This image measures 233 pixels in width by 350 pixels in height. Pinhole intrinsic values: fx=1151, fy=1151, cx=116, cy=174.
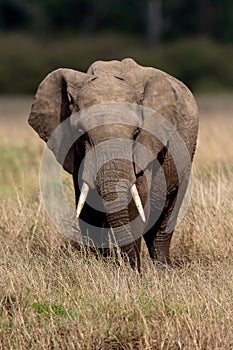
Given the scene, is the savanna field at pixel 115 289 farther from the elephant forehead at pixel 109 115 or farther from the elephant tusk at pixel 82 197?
the elephant forehead at pixel 109 115

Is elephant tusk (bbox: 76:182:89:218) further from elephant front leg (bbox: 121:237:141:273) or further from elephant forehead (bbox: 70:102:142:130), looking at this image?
elephant front leg (bbox: 121:237:141:273)

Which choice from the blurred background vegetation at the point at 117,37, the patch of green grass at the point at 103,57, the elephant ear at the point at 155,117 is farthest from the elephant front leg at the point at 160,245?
the patch of green grass at the point at 103,57

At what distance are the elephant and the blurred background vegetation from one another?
26735 millimetres

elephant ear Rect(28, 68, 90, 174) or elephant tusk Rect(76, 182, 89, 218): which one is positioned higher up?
elephant ear Rect(28, 68, 90, 174)

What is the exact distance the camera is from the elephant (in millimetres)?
7164

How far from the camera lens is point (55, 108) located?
7.90m

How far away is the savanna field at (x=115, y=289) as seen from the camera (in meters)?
6.09

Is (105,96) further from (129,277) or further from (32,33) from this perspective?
(32,33)

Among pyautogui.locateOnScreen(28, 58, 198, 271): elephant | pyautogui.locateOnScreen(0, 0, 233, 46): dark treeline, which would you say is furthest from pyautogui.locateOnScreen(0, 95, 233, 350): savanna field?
pyautogui.locateOnScreen(0, 0, 233, 46): dark treeline

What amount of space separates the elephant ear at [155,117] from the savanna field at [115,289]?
76cm

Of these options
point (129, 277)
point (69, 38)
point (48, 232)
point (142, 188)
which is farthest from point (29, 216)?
point (69, 38)

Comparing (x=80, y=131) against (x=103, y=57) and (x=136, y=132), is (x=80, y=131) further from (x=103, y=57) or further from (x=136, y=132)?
(x=103, y=57)

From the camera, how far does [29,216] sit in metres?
8.77

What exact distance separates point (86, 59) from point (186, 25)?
5.98 metres
